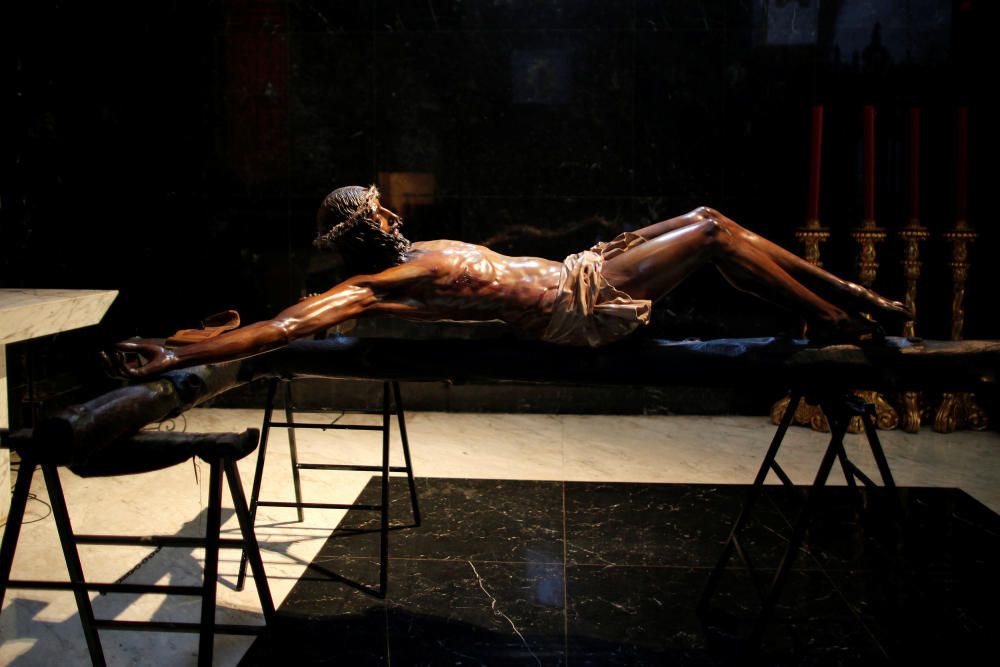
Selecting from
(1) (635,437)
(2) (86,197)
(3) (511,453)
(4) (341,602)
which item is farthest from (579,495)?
(2) (86,197)

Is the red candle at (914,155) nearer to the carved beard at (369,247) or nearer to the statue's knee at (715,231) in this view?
the statue's knee at (715,231)

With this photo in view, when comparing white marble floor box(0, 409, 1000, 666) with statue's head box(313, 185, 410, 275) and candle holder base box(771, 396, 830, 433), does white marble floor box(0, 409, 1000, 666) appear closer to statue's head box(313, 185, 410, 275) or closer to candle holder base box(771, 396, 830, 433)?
candle holder base box(771, 396, 830, 433)

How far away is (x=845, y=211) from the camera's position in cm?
605

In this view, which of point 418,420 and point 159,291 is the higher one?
point 159,291

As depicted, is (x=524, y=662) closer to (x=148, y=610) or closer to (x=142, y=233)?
(x=148, y=610)

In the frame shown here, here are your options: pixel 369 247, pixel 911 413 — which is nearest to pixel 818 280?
pixel 369 247

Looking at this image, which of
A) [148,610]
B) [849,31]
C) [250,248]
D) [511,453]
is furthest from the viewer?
[250,248]

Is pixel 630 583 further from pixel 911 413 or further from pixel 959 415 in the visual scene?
pixel 959 415

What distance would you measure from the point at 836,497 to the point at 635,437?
4.63ft

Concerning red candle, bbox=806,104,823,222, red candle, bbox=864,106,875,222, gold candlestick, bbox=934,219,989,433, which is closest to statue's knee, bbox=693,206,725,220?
red candle, bbox=864,106,875,222

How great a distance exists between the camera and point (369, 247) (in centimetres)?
312

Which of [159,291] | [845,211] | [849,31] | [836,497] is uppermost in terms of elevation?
[849,31]

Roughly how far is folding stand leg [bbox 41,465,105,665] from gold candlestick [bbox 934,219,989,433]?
5.14 m

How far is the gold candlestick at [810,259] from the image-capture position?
18.4 ft
